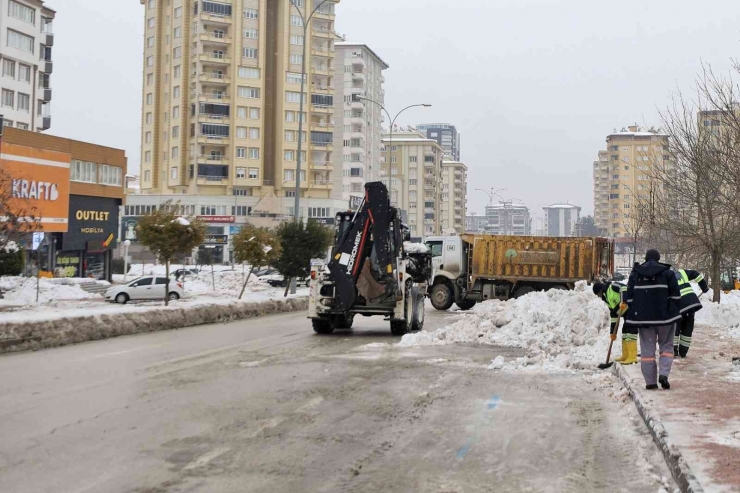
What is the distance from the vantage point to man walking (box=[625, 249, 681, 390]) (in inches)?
386

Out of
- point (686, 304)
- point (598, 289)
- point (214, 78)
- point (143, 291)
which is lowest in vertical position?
point (143, 291)

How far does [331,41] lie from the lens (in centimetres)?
9475

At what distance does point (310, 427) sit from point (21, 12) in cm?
7498

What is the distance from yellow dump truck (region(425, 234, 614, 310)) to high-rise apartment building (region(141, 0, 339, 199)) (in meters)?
61.8

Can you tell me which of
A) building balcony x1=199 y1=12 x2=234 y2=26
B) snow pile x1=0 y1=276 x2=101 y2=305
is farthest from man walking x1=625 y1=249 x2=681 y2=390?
building balcony x1=199 y1=12 x2=234 y2=26

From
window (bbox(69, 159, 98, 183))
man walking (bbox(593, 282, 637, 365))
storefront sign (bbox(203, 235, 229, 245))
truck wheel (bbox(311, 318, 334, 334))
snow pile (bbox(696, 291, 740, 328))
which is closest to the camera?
man walking (bbox(593, 282, 637, 365))

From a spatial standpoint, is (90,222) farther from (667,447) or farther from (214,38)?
(667,447)

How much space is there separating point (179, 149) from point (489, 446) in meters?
85.8

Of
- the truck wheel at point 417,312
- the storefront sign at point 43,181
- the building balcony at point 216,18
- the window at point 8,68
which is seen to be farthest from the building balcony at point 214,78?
the truck wheel at point 417,312

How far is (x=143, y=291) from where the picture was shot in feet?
133

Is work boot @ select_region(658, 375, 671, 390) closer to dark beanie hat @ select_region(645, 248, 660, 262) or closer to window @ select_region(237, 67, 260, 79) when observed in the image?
dark beanie hat @ select_region(645, 248, 660, 262)

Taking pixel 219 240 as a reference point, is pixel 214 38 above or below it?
above

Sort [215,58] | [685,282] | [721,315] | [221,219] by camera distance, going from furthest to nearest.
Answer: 1. [221,219]
2. [215,58]
3. [721,315]
4. [685,282]

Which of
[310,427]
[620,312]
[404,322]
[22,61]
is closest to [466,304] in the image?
[404,322]
